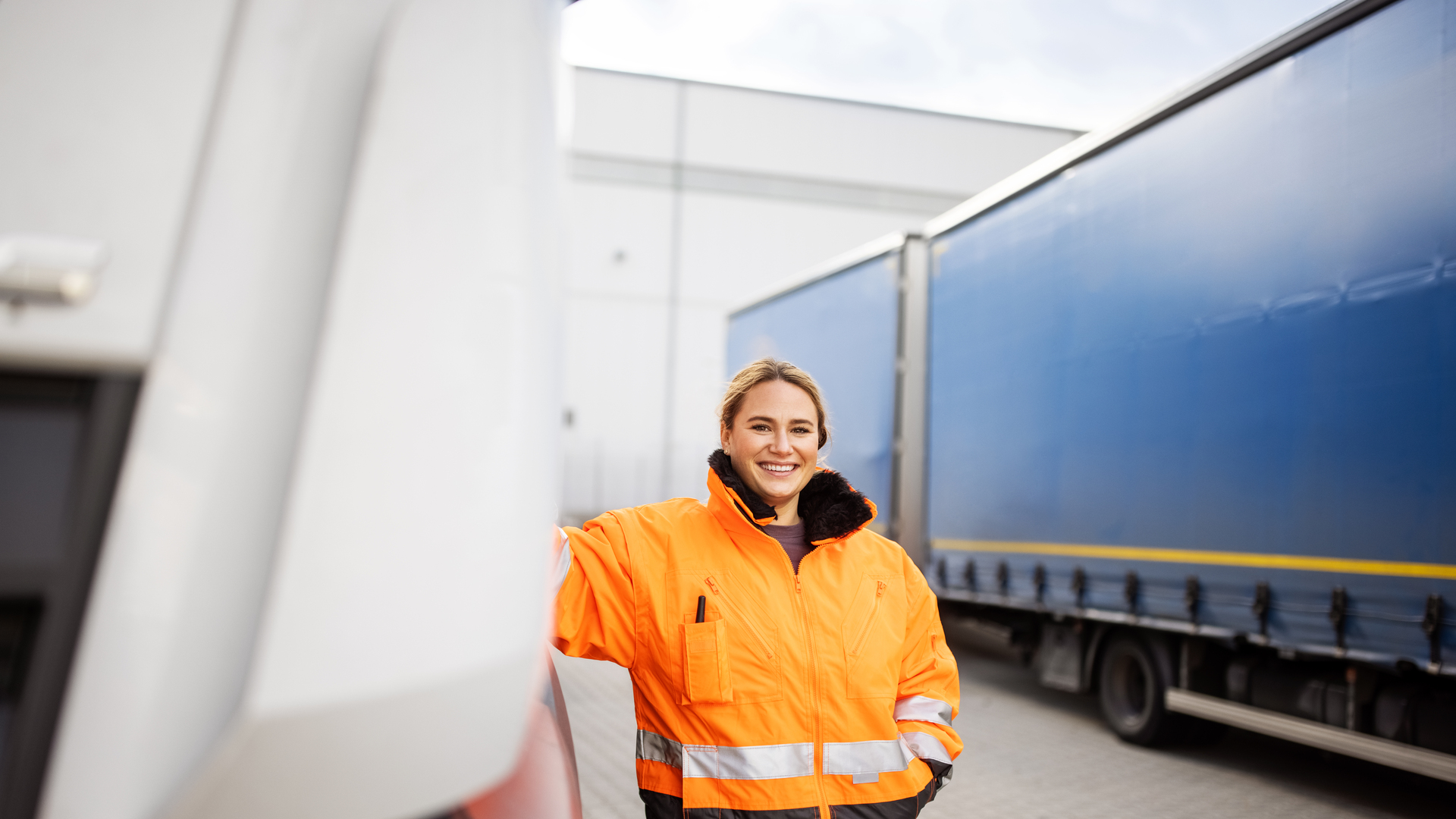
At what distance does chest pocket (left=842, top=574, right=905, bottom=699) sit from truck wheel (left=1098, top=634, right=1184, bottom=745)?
456cm

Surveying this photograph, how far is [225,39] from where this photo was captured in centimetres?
97

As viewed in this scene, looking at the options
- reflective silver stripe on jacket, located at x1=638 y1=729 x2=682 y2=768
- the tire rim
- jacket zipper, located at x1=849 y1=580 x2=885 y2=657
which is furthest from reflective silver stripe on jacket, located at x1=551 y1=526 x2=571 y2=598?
the tire rim

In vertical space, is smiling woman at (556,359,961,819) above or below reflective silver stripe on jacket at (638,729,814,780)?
above

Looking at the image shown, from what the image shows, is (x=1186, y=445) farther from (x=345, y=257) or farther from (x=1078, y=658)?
(x=345, y=257)

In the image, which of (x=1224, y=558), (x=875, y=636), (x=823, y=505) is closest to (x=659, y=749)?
(x=875, y=636)

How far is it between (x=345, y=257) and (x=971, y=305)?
715cm

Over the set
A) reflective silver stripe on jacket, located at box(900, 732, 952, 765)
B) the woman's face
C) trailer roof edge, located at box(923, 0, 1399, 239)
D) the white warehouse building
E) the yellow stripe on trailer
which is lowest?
reflective silver stripe on jacket, located at box(900, 732, 952, 765)

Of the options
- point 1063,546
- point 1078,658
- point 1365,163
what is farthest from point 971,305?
point 1365,163

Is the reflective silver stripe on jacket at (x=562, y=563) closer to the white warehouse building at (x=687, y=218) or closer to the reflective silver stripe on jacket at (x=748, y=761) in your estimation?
the reflective silver stripe on jacket at (x=748, y=761)

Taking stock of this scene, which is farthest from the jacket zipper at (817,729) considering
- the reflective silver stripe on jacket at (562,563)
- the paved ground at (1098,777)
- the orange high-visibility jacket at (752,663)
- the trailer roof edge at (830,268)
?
the trailer roof edge at (830,268)

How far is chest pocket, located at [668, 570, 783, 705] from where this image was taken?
196cm

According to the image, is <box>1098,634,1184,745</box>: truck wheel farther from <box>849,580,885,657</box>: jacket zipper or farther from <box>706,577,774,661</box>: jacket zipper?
<box>706,577,774,661</box>: jacket zipper

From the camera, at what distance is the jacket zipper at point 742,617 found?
2.01m

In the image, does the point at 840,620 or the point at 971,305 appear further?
the point at 971,305
